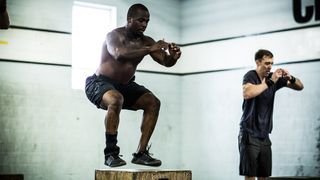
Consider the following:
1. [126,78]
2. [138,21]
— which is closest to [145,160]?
[126,78]

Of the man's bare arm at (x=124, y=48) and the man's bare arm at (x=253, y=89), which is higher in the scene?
the man's bare arm at (x=124, y=48)

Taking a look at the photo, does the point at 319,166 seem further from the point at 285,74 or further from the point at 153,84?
the point at 153,84

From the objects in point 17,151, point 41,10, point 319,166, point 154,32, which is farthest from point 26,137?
point 319,166

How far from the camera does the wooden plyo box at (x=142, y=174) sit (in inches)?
201

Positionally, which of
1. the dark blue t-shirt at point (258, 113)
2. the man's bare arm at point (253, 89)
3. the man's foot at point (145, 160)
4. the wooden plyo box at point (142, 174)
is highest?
the man's bare arm at point (253, 89)

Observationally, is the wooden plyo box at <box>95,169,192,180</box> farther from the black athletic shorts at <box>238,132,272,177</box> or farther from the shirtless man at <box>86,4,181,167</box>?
the black athletic shorts at <box>238,132,272,177</box>

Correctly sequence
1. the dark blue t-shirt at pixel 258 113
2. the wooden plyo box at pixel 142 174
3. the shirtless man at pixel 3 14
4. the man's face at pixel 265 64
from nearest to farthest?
the shirtless man at pixel 3 14 → the wooden plyo box at pixel 142 174 → the dark blue t-shirt at pixel 258 113 → the man's face at pixel 265 64

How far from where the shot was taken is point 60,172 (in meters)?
8.19

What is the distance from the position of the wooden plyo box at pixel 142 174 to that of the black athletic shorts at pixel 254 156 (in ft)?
3.92

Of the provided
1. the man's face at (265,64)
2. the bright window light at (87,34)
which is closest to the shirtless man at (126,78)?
the man's face at (265,64)

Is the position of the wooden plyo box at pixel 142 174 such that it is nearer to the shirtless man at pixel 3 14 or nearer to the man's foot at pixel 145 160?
the man's foot at pixel 145 160

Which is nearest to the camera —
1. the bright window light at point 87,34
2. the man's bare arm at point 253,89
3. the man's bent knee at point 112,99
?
the man's bent knee at point 112,99

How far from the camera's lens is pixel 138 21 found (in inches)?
211

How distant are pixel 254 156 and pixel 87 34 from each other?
136 inches
